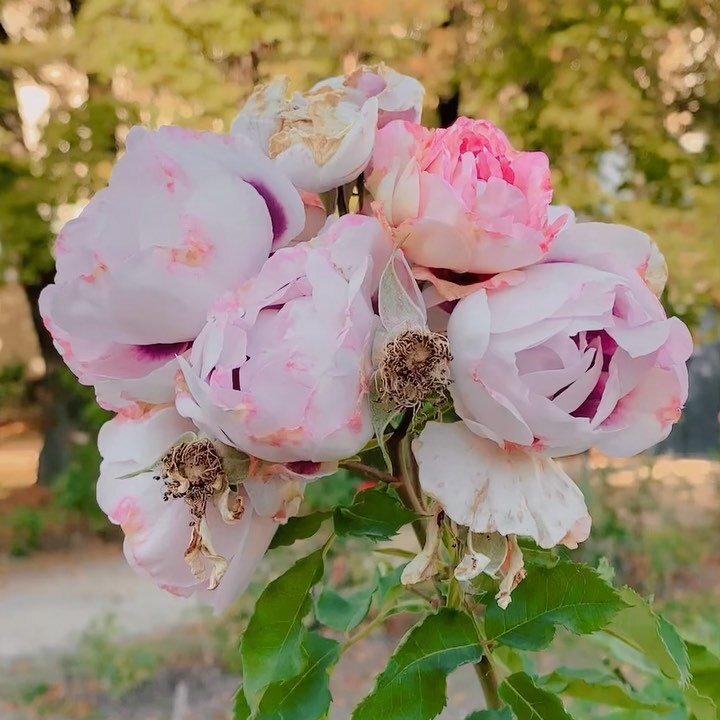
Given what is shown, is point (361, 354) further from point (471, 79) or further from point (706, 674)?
point (471, 79)

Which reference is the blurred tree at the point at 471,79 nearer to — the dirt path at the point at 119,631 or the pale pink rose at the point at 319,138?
the dirt path at the point at 119,631

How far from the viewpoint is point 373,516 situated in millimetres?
457

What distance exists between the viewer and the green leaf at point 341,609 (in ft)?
2.04

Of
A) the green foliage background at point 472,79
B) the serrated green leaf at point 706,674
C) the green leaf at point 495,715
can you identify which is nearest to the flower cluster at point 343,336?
the green leaf at point 495,715

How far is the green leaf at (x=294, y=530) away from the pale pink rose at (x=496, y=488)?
Result: 0.10 meters

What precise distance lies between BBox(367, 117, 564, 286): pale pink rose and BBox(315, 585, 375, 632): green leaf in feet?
0.94

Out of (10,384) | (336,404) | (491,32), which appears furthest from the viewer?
(10,384)

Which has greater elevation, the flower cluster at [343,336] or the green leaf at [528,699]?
the flower cluster at [343,336]

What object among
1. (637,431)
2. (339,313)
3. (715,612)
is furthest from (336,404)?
(715,612)

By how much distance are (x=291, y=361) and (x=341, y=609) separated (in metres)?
0.34

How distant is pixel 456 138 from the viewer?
17.6 inches

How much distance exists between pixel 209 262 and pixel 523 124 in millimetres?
3767

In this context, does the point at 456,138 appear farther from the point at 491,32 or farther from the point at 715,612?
the point at 491,32

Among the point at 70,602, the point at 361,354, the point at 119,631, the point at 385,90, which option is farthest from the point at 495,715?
the point at 70,602
